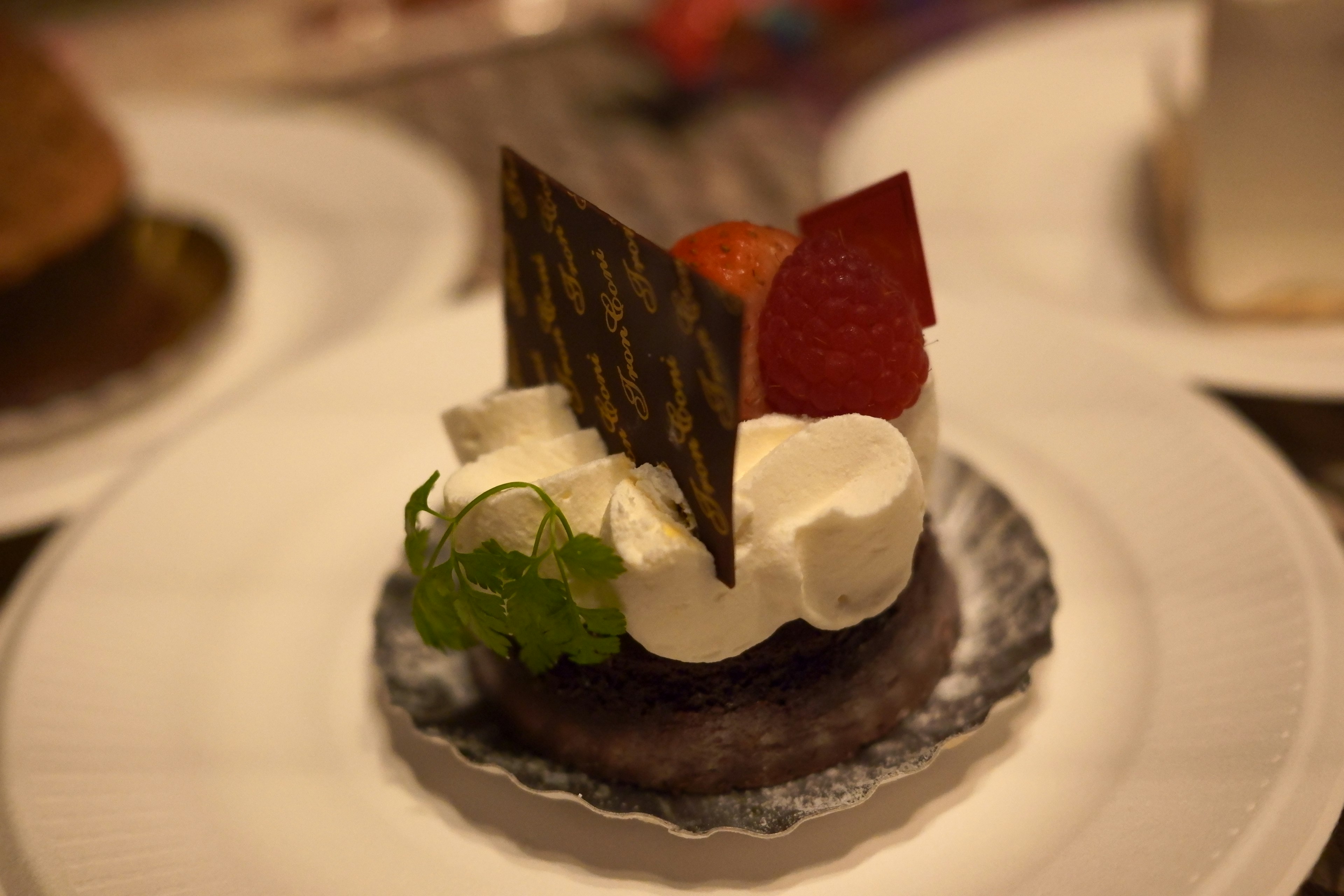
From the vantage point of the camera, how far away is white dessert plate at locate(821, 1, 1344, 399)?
1.93 meters

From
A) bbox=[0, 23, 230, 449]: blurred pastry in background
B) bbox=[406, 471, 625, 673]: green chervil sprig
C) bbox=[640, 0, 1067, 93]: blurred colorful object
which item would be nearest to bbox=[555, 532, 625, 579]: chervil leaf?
bbox=[406, 471, 625, 673]: green chervil sprig

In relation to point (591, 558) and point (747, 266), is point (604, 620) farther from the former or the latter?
point (747, 266)

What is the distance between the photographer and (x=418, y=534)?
1226mm

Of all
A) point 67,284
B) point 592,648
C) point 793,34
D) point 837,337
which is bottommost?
point 592,648

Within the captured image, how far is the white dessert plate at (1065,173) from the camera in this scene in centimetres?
193

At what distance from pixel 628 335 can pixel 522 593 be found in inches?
11.3

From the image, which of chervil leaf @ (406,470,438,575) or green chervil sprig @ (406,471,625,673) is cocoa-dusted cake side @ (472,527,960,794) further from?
chervil leaf @ (406,470,438,575)

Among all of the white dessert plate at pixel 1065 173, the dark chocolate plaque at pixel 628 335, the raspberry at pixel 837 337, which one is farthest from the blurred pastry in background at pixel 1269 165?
the dark chocolate plaque at pixel 628 335

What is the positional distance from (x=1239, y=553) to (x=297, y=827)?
46.6 inches

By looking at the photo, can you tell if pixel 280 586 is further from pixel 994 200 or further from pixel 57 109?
pixel 994 200

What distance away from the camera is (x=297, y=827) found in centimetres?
125

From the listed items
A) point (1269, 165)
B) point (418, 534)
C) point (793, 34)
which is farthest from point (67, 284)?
point (1269, 165)

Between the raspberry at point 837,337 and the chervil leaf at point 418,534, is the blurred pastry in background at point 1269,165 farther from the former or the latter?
the chervil leaf at point 418,534

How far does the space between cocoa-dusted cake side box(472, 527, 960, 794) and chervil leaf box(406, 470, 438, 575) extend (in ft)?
0.58
